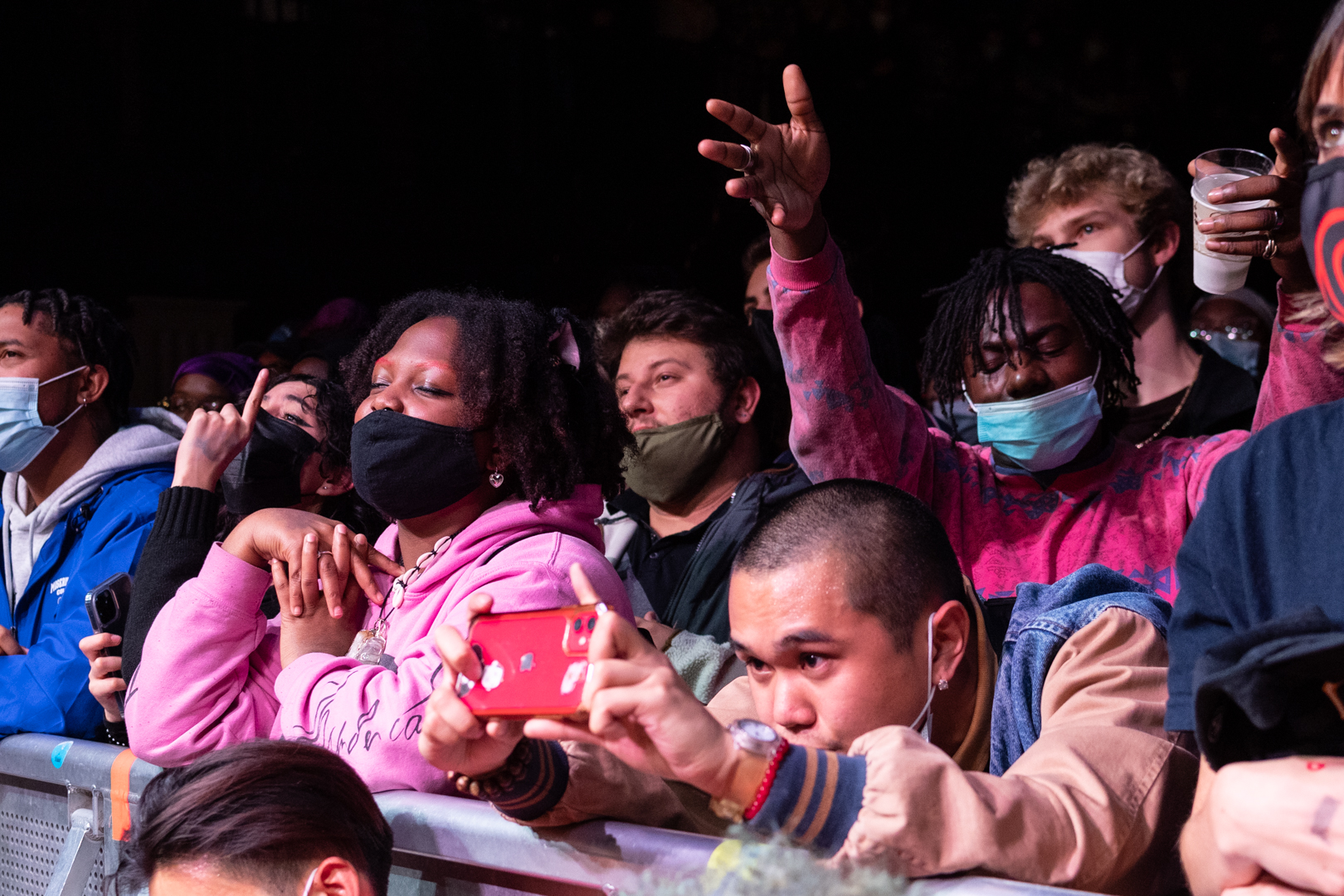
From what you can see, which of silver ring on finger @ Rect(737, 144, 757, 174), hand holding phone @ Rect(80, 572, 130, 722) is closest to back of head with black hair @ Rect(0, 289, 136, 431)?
hand holding phone @ Rect(80, 572, 130, 722)

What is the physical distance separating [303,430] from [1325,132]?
237 cm

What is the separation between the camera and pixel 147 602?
256 centimetres

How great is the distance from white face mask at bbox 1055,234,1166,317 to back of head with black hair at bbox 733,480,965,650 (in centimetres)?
170

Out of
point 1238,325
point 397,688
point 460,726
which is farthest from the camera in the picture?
point 1238,325

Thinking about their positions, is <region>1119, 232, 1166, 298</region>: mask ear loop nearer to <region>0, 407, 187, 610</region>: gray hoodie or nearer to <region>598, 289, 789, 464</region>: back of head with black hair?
<region>598, 289, 789, 464</region>: back of head with black hair

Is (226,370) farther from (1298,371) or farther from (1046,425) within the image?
(1298,371)

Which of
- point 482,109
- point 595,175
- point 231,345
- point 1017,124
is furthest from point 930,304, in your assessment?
point 231,345

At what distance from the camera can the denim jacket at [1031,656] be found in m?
1.69

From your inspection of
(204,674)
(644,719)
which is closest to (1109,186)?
(204,674)

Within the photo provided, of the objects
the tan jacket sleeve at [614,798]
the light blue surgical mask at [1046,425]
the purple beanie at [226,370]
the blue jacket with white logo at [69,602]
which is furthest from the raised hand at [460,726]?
the purple beanie at [226,370]

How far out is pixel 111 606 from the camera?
2775mm

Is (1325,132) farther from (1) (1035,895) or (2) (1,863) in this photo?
(2) (1,863)

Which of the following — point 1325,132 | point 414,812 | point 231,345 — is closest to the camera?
point 1325,132

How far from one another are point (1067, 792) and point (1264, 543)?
0.34m
